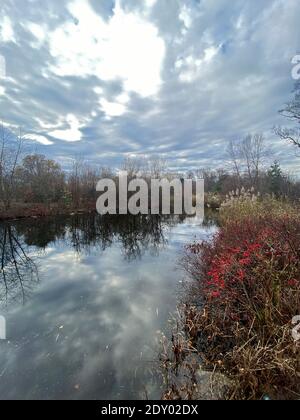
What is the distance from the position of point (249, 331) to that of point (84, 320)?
3101mm

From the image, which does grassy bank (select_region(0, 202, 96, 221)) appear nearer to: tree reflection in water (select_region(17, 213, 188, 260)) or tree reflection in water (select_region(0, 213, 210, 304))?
tree reflection in water (select_region(0, 213, 210, 304))

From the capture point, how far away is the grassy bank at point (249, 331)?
7.98ft

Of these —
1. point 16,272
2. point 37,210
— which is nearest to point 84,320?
point 16,272

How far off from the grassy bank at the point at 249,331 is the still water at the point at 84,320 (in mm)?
483

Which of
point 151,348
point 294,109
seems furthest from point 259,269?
point 294,109

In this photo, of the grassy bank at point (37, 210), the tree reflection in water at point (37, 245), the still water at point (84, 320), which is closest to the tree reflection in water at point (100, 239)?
the tree reflection in water at point (37, 245)

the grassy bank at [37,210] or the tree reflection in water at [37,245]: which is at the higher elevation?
the grassy bank at [37,210]

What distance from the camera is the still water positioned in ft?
9.30

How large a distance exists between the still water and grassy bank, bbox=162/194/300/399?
48cm

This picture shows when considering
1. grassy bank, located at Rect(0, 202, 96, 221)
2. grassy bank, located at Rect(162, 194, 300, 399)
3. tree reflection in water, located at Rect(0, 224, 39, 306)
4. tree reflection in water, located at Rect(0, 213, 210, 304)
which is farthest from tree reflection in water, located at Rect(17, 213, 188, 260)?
grassy bank, located at Rect(0, 202, 96, 221)

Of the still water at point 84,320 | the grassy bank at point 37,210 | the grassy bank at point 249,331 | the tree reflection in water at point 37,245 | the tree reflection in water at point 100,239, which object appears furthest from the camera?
the grassy bank at point 37,210

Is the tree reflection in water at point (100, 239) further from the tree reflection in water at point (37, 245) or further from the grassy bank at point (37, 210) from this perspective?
the grassy bank at point (37, 210)

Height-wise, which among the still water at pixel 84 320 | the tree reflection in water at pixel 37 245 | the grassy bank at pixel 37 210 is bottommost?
the still water at pixel 84 320
